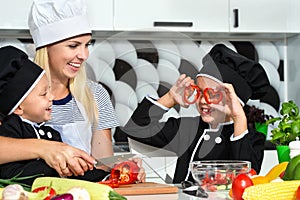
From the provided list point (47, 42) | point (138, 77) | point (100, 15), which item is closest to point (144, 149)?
point (138, 77)

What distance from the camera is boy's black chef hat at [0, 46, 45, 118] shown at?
1709 millimetres

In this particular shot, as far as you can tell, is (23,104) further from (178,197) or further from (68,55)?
(178,197)

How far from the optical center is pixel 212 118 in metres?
2.03

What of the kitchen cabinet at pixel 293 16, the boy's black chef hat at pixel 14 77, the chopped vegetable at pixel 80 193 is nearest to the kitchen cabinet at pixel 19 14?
the kitchen cabinet at pixel 293 16

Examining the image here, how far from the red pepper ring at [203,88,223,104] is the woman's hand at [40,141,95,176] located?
0.43m

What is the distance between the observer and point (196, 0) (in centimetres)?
332

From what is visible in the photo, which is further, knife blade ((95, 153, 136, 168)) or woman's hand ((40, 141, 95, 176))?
knife blade ((95, 153, 136, 168))

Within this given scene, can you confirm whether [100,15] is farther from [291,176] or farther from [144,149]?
[291,176]

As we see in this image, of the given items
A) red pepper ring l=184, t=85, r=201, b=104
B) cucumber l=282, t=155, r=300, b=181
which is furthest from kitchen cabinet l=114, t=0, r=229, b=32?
cucumber l=282, t=155, r=300, b=181

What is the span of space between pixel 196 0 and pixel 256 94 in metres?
1.38

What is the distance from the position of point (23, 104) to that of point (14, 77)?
0.37 ft

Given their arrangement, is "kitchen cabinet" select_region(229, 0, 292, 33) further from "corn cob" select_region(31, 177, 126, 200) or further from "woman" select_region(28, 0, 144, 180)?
"corn cob" select_region(31, 177, 126, 200)

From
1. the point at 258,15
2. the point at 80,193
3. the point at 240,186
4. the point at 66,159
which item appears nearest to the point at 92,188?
the point at 80,193

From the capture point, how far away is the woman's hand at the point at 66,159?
1596mm
